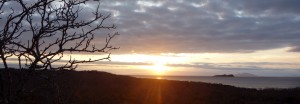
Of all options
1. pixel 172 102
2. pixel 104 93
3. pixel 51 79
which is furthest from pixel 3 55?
pixel 104 93

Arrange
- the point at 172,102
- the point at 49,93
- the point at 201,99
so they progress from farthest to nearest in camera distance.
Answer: the point at 201,99, the point at 172,102, the point at 49,93

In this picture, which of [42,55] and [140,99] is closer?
[42,55]

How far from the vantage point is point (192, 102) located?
31.4m

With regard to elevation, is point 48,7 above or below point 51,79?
above

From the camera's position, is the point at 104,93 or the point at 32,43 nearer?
the point at 32,43

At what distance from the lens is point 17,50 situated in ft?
15.3

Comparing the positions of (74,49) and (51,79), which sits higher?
(74,49)

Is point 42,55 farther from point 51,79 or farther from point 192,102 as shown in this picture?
point 192,102

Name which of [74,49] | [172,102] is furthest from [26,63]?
[172,102]

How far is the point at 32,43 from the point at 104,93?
2998 cm

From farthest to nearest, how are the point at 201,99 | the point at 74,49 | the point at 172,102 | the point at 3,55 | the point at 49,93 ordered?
the point at 201,99 < the point at 172,102 < the point at 49,93 < the point at 74,49 < the point at 3,55

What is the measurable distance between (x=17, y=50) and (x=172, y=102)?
2712 cm

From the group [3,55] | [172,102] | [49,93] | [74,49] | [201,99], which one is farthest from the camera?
[201,99]

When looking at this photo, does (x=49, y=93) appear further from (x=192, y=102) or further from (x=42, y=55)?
(x=192, y=102)
